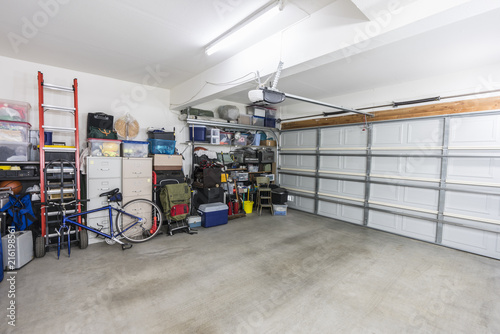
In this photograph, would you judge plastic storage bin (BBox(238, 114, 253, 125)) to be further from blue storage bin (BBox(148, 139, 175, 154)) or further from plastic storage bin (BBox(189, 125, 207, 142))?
blue storage bin (BBox(148, 139, 175, 154))

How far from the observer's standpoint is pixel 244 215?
5.68 m

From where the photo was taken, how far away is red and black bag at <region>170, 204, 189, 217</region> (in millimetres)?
4344

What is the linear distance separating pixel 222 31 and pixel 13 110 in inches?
135

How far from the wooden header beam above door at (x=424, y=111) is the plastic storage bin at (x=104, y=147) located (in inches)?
182

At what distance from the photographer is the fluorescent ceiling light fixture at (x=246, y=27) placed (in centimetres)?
227

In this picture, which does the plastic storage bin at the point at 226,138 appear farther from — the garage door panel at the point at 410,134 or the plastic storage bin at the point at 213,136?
the garage door panel at the point at 410,134

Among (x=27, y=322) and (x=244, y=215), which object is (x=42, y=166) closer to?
(x=27, y=322)

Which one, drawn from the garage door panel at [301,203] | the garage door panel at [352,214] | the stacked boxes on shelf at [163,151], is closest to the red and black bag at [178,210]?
the stacked boxes on shelf at [163,151]

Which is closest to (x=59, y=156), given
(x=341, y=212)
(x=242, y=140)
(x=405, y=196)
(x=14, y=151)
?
(x=14, y=151)

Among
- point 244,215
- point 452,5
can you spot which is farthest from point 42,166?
point 452,5

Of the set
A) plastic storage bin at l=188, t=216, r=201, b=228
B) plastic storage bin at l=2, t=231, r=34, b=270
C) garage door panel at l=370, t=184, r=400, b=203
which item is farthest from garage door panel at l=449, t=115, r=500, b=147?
plastic storage bin at l=2, t=231, r=34, b=270

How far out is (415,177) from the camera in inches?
173

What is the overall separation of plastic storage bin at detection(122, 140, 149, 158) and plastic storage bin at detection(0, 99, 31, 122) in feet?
4.71

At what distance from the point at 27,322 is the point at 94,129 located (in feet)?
9.59
